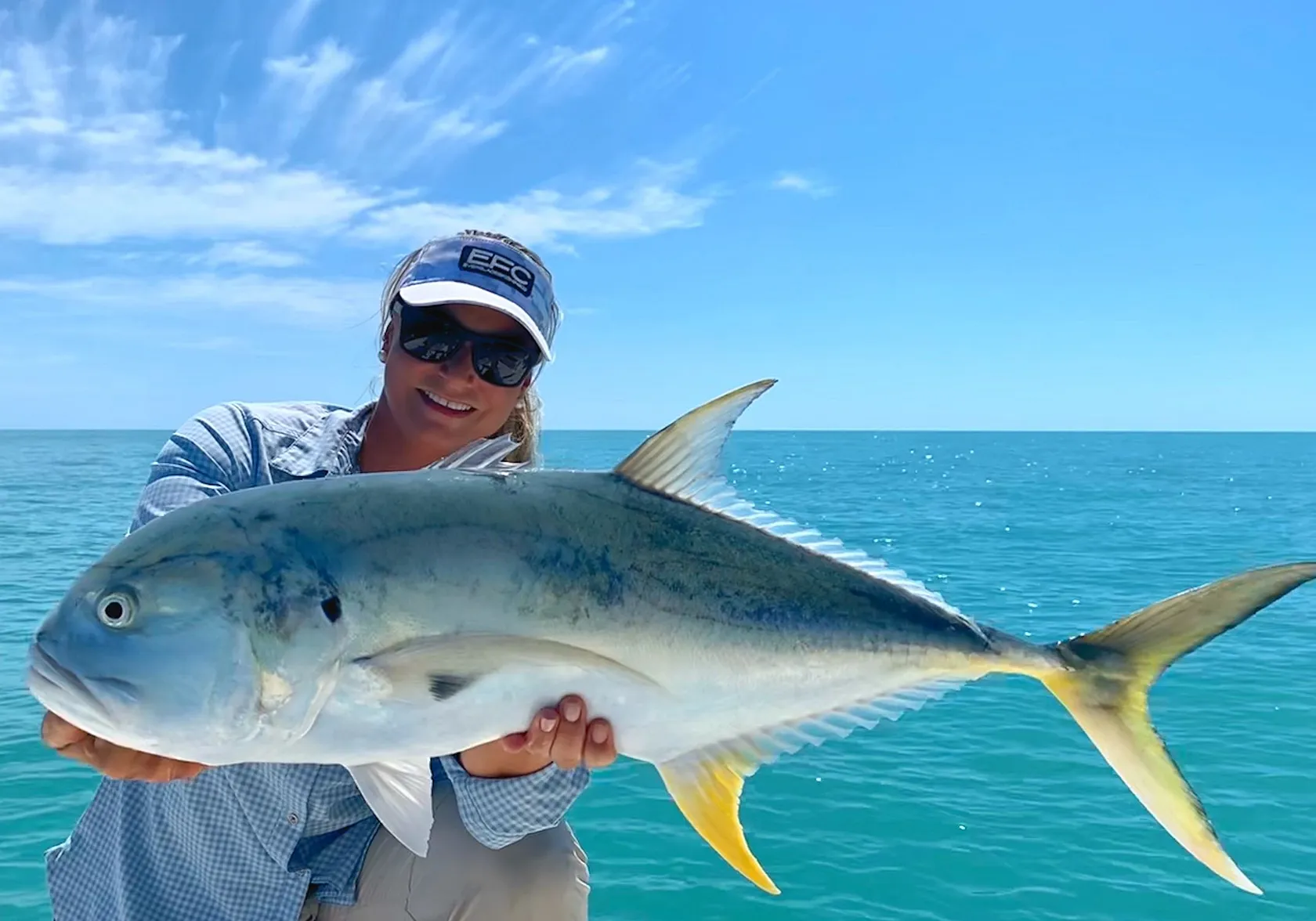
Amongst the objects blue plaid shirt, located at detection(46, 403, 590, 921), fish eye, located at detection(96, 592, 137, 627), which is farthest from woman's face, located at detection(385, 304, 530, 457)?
fish eye, located at detection(96, 592, 137, 627)

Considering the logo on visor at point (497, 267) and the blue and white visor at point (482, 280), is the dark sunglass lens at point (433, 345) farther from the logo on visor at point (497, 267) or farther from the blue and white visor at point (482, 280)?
the logo on visor at point (497, 267)

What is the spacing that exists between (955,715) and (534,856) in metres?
7.09

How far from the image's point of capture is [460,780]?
2793 millimetres

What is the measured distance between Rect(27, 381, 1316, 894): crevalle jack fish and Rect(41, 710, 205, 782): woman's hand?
0.31m

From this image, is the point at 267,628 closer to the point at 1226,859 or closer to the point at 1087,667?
the point at 1087,667

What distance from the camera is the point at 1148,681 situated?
2.36m

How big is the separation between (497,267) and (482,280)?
0.08 meters

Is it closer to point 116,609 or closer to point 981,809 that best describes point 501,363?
point 116,609

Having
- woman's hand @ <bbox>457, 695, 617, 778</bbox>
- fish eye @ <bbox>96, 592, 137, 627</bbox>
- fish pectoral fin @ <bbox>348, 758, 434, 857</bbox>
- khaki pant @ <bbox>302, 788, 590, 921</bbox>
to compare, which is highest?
fish eye @ <bbox>96, 592, 137, 627</bbox>

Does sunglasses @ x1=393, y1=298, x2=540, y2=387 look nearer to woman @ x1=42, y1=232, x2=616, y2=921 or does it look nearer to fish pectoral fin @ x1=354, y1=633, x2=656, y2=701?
woman @ x1=42, y1=232, x2=616, y2=921

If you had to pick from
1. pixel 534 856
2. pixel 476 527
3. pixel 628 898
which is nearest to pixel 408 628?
pixel 476 527

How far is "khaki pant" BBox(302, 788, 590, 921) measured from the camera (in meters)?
3.06

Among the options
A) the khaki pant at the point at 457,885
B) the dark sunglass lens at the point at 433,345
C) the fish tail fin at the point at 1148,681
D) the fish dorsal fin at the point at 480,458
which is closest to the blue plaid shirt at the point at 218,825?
the khaki pant at the point at 457,885

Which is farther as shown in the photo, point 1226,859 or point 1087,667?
point 1087,667
